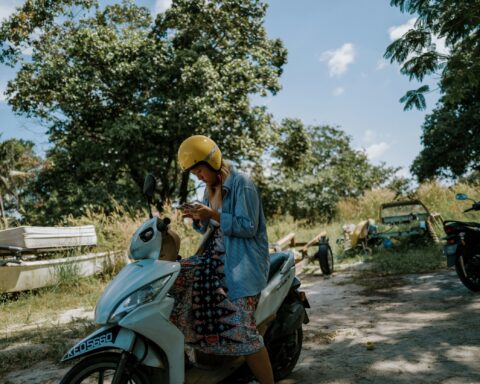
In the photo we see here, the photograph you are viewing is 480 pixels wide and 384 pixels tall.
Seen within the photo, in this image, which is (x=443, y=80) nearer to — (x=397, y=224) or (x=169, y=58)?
(x=397, y=224)

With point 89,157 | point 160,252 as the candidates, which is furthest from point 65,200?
point 160,252

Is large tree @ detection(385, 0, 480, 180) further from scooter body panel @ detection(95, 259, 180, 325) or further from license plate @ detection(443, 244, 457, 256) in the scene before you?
scooter body panel @ detection(95, 259, 180, 325)

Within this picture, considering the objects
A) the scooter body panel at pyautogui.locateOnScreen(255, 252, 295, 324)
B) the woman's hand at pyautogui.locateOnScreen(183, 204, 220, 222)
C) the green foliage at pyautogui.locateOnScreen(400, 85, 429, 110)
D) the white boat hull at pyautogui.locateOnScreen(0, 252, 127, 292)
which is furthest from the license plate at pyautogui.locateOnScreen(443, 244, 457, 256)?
the white boat hull at pyautogui.locateOnScreen(0, 252, 127, 292)

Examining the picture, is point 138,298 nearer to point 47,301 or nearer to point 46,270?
point 47,301

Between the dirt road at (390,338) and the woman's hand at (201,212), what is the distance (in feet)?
4.92

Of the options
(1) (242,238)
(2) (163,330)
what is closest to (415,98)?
(1) (242,238)

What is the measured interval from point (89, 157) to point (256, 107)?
7410 millimetres

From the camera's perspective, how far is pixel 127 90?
1695 cm

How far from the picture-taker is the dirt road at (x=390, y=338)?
3.07 meters

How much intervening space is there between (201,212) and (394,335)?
267 cm

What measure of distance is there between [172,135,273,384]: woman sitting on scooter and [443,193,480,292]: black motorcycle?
3954 millimetres

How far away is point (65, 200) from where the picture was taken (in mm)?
16828

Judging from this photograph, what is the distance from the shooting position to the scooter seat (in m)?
2.94

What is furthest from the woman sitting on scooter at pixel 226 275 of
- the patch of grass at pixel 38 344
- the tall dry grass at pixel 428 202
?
the tall dry grass at pixel 428 202
